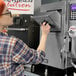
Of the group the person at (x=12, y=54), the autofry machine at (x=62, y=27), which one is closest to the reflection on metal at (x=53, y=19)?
the autofry machine at (x=62, y=27)

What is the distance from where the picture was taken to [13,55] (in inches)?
39.4

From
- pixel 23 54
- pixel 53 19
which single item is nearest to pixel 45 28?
pixel 53 19

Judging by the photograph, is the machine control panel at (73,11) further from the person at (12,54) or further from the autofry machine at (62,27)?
the person at (12,54)

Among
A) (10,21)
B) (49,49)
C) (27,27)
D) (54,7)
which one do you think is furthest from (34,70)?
(10,21)

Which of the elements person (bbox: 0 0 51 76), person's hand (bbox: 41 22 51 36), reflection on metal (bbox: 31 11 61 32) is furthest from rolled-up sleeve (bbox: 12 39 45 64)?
reflection on metal (bbox: 31 11 61 32)

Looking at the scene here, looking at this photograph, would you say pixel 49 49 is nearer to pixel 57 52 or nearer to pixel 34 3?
pixel 57 52

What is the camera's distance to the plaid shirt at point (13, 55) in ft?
3.27

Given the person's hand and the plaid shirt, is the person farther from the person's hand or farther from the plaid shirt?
the person's hand

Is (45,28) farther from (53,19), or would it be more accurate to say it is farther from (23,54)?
(23,54)

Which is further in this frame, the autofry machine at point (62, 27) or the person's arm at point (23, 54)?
the autofry machine at point (62, 27)

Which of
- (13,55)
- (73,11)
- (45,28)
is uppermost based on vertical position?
(73,11)

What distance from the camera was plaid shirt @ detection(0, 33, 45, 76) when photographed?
3.27ft

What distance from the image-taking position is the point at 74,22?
4.47ft

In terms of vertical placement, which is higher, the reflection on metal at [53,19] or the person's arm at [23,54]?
the reflection on metal at [53,19]
